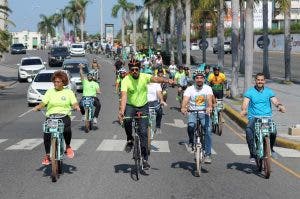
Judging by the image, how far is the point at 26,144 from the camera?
16.1 meters

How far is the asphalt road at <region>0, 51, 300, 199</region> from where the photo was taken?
1009 cm

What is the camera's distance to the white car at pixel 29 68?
4744 cm

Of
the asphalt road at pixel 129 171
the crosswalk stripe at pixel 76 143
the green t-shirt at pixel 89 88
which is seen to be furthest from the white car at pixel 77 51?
the crosswalk stripe at pixel 76 143

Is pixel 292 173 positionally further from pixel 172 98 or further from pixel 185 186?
pixel 172 98

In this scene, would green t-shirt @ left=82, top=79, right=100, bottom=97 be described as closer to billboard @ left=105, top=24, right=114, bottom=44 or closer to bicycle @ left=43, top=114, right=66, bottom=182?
bicycle @ left=43, top=114, right=66, bottom=182

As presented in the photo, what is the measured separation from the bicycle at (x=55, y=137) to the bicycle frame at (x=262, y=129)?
11.2 feet

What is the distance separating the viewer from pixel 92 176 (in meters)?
11.5

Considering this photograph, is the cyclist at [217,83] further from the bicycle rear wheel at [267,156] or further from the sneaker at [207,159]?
the bicycle rear wheel at [267,156]

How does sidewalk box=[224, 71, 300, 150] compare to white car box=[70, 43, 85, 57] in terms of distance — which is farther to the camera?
white car box=[70, 43, 85, 57]

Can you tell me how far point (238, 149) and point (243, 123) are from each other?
5422 mm

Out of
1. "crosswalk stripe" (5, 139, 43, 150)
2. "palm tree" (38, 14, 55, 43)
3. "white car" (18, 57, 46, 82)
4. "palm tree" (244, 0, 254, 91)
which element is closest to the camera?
"crosswalk stripe" (5, 139, 43, 150)

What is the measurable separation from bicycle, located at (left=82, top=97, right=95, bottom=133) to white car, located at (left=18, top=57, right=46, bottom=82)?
1110 inches

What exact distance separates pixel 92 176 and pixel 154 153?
3.39m

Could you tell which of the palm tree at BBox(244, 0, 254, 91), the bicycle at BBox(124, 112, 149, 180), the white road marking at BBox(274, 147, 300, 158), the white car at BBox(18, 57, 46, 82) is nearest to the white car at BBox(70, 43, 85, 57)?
the white car at BBox(18, 57, 46, 82)
